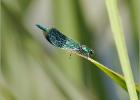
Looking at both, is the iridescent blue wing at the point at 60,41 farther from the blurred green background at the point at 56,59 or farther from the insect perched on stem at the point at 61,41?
the blurred green background at the point at 56,59

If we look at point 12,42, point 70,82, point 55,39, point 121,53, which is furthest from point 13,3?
point 121,53

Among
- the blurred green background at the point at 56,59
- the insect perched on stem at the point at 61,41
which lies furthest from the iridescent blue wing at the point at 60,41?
the blurred green background at the point at 56,59

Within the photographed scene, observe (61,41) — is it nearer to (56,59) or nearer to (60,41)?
(60,41)

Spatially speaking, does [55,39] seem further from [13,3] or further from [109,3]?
[13,3]

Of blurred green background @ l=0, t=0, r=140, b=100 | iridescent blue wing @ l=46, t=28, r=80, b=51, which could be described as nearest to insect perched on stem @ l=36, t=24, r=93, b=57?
iridescent blue wing @ l=46, t=28, r=80, b=51

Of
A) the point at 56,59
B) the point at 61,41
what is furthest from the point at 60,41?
the point at 56,59

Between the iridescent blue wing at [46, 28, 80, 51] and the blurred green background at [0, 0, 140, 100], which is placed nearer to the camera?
the iridescent blue wing at [46, 28, 80, 51]

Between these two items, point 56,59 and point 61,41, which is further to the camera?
point 56,59

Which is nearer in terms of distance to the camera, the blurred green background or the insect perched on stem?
the insect perched on stem

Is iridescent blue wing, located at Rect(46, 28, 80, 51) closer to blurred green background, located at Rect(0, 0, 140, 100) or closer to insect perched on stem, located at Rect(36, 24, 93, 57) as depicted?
insect perched on stem, located at Rect(36, 24, 93, 57)
